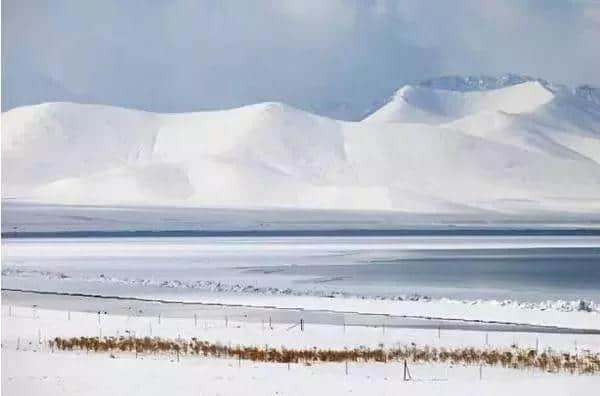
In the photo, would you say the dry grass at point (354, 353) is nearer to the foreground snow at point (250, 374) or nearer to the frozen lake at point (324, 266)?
the foreground snow at point (250, 374)

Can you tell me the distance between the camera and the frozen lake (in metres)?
12.2

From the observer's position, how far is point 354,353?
8.33 meters

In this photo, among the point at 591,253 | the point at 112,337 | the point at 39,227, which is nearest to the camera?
the point at 112,337

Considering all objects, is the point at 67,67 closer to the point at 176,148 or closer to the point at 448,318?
the point at 448,318

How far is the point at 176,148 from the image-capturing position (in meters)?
23.1

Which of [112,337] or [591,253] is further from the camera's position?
[591,253]

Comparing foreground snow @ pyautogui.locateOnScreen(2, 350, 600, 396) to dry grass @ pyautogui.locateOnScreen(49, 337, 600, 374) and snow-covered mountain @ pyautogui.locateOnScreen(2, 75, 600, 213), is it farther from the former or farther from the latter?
snow-covered mountain @ pyautogui.locateOnScreen(2, 75, 600, 213)

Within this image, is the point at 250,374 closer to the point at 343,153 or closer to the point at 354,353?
the point at 354,353

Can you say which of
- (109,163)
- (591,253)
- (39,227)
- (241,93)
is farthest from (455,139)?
(241,93)

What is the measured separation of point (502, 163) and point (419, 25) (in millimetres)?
8920

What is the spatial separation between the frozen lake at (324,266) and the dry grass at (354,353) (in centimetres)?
186

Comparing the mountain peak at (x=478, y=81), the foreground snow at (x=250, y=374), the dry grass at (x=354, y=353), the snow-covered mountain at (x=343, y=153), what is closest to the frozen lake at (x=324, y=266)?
the snow-covered mountain at (x=343, y=153)

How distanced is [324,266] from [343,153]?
4.61m

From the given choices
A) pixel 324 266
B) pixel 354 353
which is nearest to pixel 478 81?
pixel 354 353
